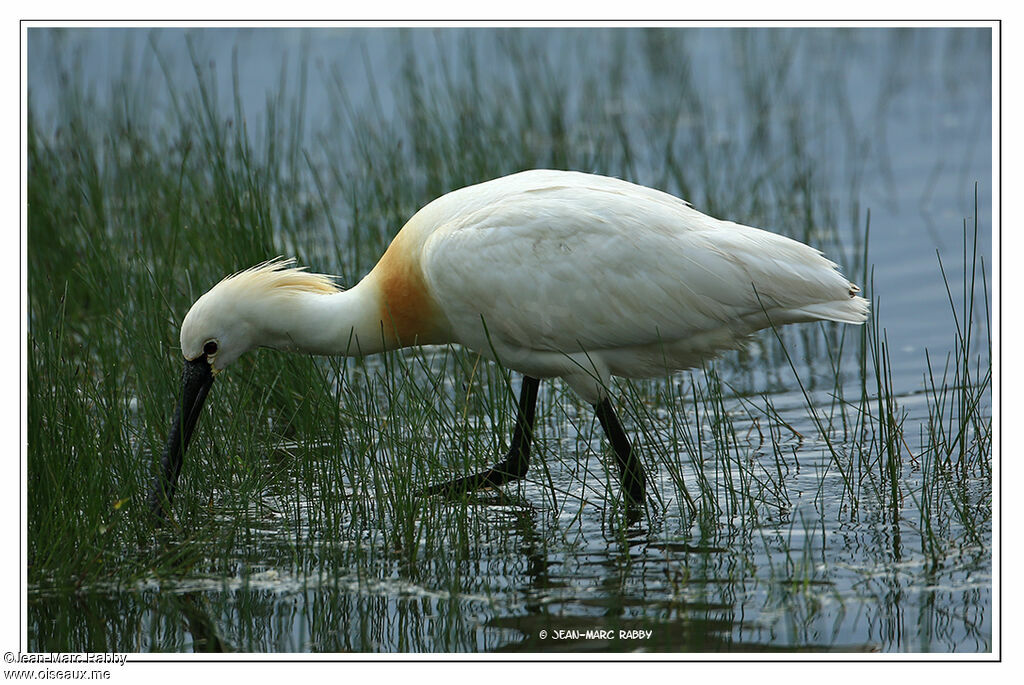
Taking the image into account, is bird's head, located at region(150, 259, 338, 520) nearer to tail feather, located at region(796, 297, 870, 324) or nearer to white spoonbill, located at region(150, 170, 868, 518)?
white spoonbill, located at region(150, 170, 868, 518)

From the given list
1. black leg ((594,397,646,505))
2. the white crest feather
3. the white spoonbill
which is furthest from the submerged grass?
the white crest feather

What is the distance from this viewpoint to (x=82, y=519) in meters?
5.28

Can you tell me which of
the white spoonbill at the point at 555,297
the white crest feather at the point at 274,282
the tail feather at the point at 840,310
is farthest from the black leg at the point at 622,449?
the white crest feather at the point at 274,282

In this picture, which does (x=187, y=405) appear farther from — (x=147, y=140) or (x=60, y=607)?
(x=147, y=140)

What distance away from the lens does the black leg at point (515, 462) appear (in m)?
5.88

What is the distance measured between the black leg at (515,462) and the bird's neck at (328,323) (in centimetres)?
72

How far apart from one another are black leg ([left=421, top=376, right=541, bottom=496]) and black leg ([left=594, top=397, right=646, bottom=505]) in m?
0.34

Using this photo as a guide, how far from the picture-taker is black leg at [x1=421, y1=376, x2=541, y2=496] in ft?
19.3

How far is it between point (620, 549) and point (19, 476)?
7.63 ft

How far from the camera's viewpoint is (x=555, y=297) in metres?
5.86

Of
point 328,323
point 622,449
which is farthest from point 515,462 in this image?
point 328,323

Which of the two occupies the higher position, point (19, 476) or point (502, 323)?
point (502, 323)

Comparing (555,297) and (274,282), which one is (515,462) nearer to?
(555,297)

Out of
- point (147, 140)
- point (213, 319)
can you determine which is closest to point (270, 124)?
point (147, 140)
